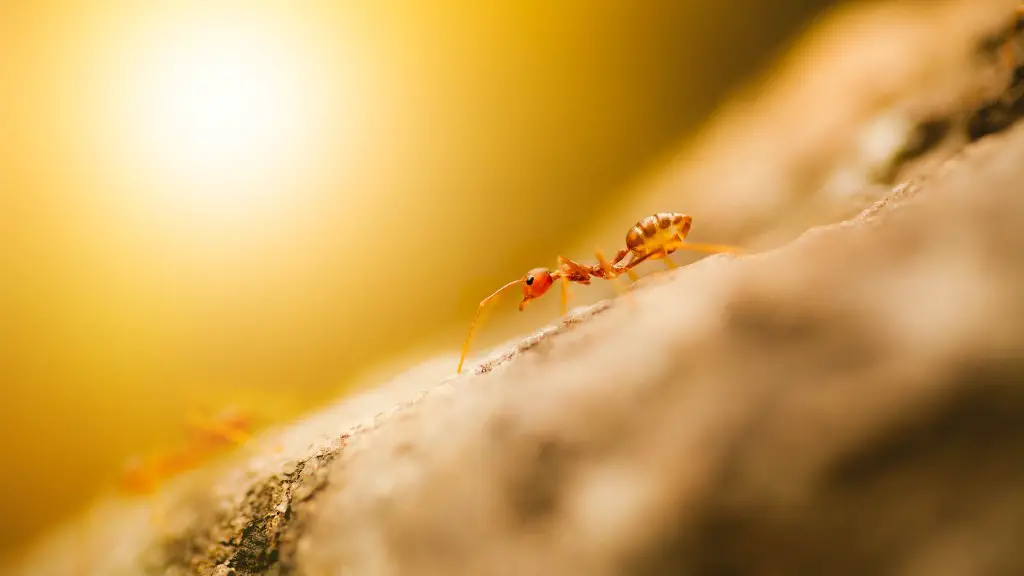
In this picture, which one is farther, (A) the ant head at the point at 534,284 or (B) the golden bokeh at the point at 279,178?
(B) the golden bokeh at the point at 279,178

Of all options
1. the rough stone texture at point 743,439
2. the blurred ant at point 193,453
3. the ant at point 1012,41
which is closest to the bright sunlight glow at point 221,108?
the blurred ant at point 193,453

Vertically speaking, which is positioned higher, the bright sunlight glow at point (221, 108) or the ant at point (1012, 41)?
the bright sunlight glow at point (221, 108)

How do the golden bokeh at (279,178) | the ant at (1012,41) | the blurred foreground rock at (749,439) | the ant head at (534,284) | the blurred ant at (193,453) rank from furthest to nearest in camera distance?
the golden bokeh at (279,178) < the blurred ant at (193,453) < the ant at (1012,41) < the ant head at (534,284) < the blurred foreground rock at (749,439)

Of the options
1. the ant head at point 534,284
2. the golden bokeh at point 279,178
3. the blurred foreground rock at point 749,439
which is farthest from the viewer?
the golden bokeh at point 279,178

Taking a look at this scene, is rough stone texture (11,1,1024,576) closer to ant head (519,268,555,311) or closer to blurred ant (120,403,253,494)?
ant head (519,268,555,311)

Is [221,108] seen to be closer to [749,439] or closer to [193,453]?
[193,453]

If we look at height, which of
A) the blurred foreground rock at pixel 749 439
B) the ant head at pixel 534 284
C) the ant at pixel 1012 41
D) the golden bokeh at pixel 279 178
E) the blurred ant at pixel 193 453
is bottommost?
the blurred foreground rock at pixel 749 439

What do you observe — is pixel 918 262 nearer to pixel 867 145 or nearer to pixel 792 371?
pixel 792 371

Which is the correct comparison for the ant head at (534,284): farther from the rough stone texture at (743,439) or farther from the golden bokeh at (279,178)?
the golden bokeh at (279,178)

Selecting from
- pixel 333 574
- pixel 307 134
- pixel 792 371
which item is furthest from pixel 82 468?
pixel 792 371
